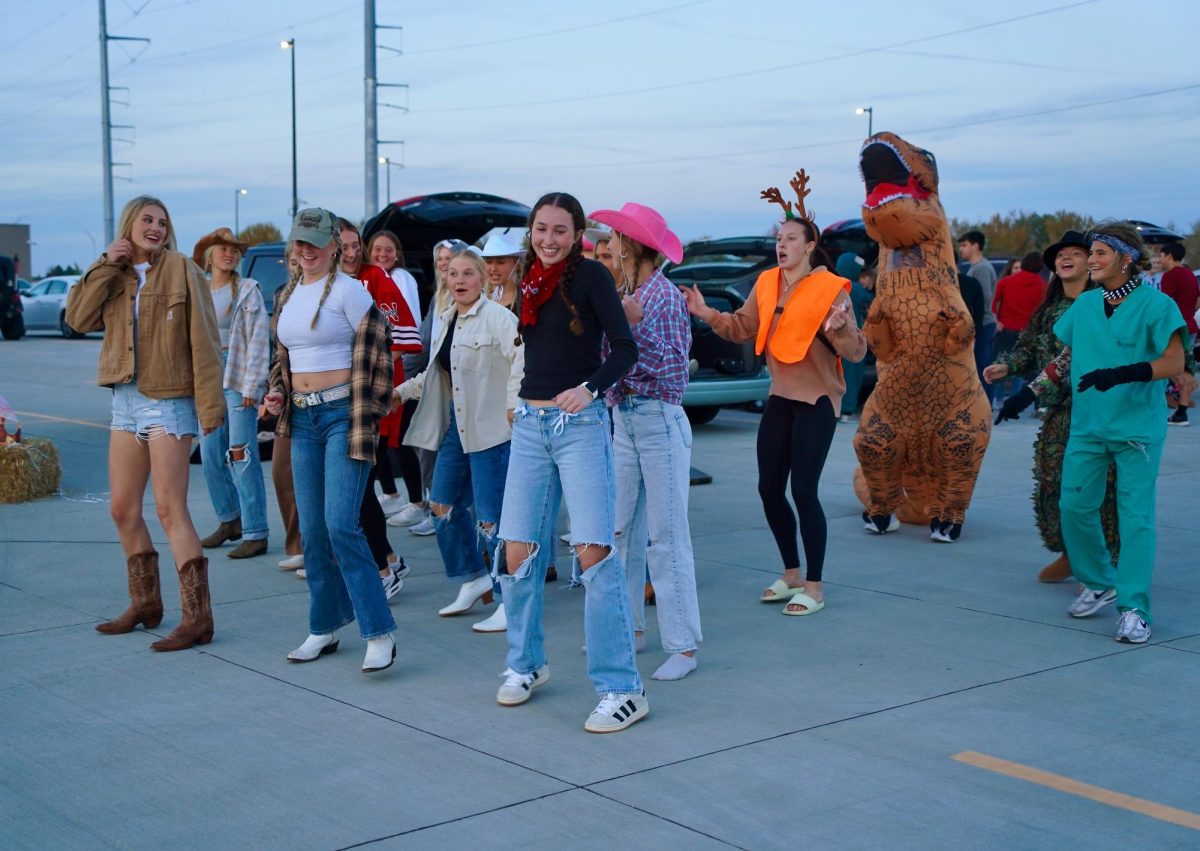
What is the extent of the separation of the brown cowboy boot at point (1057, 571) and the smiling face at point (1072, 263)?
1489mm

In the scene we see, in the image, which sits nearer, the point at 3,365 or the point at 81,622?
the point at 81,622

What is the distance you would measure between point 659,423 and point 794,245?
147 cm

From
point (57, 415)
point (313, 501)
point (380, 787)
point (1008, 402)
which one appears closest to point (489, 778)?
point (380, 787)

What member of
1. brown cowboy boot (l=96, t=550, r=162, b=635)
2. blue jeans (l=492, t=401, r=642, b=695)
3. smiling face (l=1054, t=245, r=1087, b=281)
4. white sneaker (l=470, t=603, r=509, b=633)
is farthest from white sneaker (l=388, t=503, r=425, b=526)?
smiling face (l=1054, t=245, r=1087, b=281)

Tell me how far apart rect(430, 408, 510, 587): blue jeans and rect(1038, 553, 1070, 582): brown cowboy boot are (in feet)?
9.80

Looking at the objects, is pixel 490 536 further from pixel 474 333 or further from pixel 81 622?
pixel 81 622

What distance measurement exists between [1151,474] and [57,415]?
1269cm

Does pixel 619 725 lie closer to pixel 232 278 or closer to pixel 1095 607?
pixel 1095 607

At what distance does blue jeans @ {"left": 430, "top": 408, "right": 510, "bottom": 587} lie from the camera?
6078 mm

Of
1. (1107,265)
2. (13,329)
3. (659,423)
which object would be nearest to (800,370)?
(659,423)

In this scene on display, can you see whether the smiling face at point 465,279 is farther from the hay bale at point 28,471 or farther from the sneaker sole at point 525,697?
the hay bale at point 28,471

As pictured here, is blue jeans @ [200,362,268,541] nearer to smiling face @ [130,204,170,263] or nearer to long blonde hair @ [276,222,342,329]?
smiling face @ [130,204,170,263]

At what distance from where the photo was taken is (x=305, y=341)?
5.17 m

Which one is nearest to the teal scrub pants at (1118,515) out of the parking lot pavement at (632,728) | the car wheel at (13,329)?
the parking lot pavement at (632,728)
